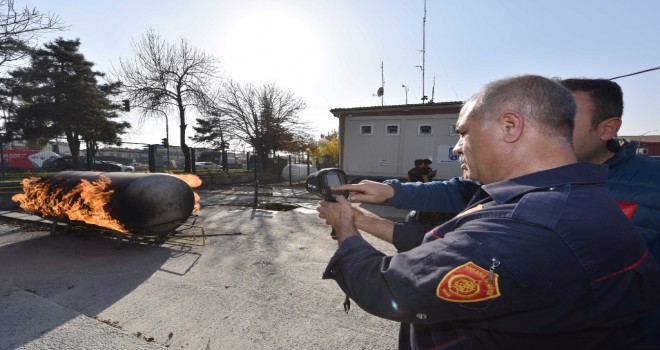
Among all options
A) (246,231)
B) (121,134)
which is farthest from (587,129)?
(121,134)

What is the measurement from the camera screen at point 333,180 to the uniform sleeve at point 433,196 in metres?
0.52

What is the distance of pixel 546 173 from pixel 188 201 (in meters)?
7.29

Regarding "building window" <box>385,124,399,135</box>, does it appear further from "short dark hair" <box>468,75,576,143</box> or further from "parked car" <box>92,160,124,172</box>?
"parked car" <box>92,160,124,172</box>

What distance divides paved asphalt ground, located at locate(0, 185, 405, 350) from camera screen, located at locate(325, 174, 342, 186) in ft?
6.95

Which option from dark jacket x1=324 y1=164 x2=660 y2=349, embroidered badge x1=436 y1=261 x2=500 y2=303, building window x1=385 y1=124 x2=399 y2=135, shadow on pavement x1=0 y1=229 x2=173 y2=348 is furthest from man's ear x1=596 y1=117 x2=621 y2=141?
building window x1=385 y1=124 x2=399 y2=135

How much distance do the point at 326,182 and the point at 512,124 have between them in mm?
1199

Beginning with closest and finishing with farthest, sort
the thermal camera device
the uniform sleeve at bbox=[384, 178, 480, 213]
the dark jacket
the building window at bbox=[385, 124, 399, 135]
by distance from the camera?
the dark jacket
the thermal camera device
the uniform sleeve at bbox=[384, 178, 480, 213]
the building window at bbox=[385, 124, 399, 135]

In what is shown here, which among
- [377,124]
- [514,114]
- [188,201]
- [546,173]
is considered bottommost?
[188,201]

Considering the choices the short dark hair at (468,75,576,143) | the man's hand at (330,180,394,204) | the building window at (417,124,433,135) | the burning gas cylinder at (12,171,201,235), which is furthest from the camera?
the building window at (417,124,433,135)

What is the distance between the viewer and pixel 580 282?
90cm

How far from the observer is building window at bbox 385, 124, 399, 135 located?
15.3 metres

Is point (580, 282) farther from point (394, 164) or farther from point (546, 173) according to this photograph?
point (394, 164)

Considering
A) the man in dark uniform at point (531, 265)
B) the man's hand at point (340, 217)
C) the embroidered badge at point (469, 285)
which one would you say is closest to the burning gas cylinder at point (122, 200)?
the man's hand at point (340, 217)

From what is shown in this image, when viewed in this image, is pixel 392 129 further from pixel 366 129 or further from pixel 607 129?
pixel 607 129
